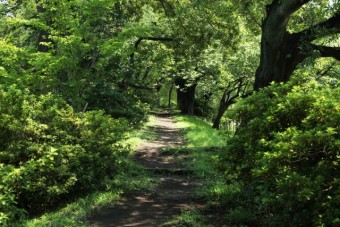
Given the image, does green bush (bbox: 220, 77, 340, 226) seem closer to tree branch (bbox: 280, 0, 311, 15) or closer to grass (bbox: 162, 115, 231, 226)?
grass (bbox: 162, 115, 231, 226)

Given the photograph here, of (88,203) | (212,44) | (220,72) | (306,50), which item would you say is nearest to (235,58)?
(220,72)

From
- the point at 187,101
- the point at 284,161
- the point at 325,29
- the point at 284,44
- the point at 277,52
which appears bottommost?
the point at 284,161

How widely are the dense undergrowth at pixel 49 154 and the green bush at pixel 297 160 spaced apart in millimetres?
3250

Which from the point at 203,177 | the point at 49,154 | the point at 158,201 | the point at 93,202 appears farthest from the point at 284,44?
the point at 49,154

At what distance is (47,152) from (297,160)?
460 cm

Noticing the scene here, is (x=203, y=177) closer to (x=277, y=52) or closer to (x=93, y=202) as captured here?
(x=93, y=202)

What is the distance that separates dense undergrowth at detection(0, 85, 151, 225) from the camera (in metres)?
6.57

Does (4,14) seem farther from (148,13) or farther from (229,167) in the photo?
(229,167)

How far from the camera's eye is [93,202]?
283 inches

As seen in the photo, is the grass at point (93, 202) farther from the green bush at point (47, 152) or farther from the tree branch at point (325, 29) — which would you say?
the tree branch at point (325, 29)

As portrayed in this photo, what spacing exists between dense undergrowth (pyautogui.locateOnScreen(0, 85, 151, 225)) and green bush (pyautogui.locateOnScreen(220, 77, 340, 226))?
3250mm

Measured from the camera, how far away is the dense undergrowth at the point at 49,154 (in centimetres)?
657

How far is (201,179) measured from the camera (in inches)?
379

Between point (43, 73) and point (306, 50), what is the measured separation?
7281mm
